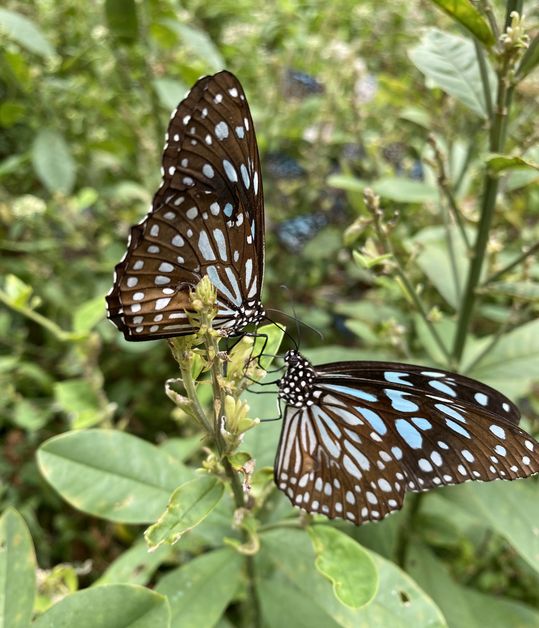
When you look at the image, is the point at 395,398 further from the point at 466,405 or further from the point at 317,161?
the point at 317,161

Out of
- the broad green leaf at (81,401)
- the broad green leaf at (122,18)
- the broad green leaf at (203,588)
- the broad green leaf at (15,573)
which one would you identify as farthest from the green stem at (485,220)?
the broad green leaf at (122,18)

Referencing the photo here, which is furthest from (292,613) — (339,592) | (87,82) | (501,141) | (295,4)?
(295,4)

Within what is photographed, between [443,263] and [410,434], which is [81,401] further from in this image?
[443,263]

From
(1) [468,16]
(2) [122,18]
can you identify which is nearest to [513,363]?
(1) [468,16]

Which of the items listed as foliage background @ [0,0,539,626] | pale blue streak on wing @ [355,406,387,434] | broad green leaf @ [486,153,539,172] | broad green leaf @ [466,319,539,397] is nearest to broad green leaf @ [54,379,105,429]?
foliage background @ [0,0,539,626]

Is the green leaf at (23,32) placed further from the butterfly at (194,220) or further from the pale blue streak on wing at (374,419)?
the pale blue streak on wing at (374,419)

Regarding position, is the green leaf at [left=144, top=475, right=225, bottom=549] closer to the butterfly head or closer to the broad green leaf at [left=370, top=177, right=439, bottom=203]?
the butterfly head
